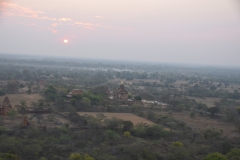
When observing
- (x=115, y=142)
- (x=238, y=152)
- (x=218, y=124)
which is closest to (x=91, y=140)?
(x=115, y=142)

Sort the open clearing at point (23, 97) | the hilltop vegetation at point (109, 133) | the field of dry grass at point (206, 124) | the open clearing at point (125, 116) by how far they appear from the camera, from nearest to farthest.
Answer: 1. the hilltop vegetation at point (109, 133)
2. the field of dry grass at point (206, 124)
3. the open clearing at point (125, 116)
4. the open clearing at point (23, 97)

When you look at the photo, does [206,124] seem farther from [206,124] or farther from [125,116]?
[125,116]

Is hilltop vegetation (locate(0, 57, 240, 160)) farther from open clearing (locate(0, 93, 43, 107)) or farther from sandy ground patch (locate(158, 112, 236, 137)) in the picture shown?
open clearing (locate(0, 93, 43, 107))

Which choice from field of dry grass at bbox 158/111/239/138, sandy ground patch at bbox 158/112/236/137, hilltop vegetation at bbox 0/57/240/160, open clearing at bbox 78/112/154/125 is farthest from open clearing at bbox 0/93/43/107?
sandy ground patch at bbox 158/112/236/137

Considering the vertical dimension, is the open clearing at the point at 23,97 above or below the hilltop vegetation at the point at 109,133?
below

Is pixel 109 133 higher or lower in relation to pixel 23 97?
higher

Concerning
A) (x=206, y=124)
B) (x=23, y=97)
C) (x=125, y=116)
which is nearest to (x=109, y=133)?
(x=125, y=116)

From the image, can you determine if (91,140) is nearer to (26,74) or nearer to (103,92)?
(103,92)

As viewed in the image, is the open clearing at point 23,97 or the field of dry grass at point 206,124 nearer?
the field of dry grass at point 206,124

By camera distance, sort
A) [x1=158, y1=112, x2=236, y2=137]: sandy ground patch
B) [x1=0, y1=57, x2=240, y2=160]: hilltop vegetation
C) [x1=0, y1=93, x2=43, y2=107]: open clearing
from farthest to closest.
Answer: [x1=0, y1=93, x2=43, y2=107]: open clearing
[x1=158, y1=112, x2=236, y2=137]: sandy ground patch
[x1=0, y1=57, x2=240, y2=160]: hilltop vegetation

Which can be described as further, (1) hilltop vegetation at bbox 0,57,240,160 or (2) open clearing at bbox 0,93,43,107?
(2) open clearing at bbox 0,93,43,107

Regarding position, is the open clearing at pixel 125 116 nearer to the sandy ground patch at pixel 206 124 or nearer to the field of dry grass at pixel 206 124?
the field of dry grass at pixel 206 124

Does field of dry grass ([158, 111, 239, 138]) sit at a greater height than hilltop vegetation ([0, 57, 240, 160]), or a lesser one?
lesser

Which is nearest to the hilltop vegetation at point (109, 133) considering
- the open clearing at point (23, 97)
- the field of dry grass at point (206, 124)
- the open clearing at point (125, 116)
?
the field of dry grass at point (206, 124)
